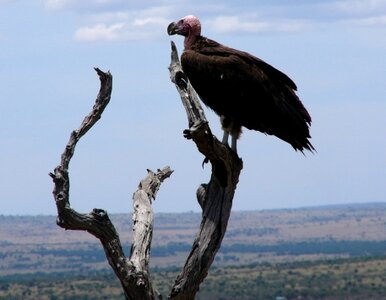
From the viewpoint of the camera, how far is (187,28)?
48.1 feet

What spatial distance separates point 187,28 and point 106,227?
3.21m

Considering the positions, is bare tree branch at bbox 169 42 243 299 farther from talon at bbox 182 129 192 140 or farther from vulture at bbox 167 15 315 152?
vulture at bbox 167 15 315 152

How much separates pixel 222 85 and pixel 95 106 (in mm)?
2321

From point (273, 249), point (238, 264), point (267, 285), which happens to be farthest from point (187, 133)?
point (273, 249)

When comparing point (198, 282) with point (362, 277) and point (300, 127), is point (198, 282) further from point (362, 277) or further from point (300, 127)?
point (362, 277)

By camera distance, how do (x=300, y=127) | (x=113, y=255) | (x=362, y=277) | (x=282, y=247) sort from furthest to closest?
(x=282, y=247)
(x=362, y=277)
(x=300, y=127)
(x=113, y=255)

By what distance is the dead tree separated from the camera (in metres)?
12.3

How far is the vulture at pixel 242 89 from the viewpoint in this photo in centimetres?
1441

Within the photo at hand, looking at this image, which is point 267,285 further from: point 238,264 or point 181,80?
point 181,80

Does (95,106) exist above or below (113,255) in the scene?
above

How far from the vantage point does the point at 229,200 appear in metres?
13.3

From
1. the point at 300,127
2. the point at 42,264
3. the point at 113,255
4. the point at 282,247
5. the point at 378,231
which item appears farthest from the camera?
the point at 378,231

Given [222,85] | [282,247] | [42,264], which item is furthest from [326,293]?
[282,247]

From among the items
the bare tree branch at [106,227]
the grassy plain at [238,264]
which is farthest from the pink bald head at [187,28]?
the grassy plain at [238,264]
